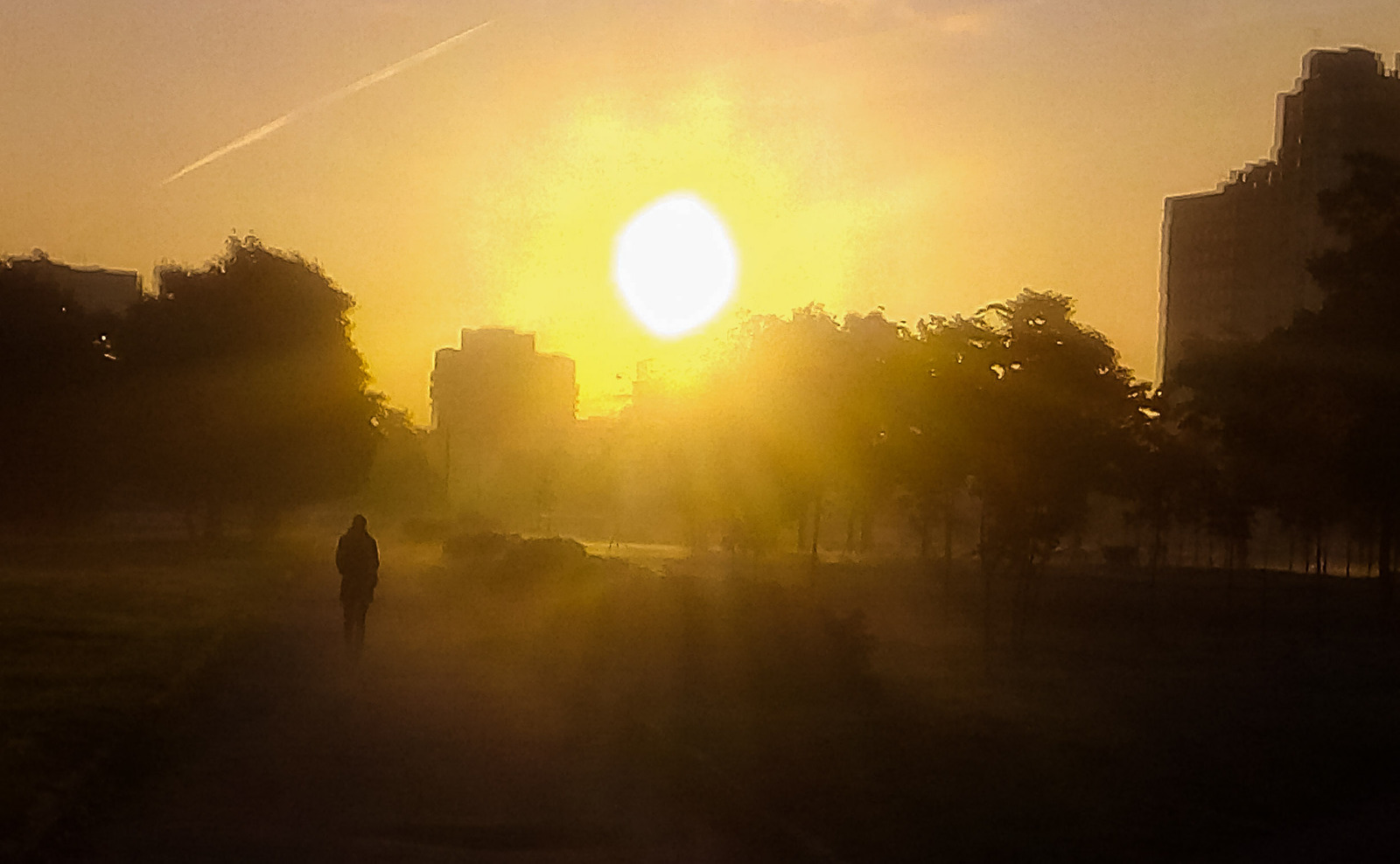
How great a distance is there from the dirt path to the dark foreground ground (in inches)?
1.7

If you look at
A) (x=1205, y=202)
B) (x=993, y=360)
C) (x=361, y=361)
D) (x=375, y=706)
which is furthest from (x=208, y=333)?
(x=1205, y=202)

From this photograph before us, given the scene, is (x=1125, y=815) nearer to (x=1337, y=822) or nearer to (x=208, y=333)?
(x=1337, y=822)

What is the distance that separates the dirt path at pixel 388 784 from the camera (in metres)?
10.2

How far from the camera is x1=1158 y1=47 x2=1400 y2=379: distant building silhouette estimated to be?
5782 inches

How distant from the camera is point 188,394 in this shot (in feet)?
183

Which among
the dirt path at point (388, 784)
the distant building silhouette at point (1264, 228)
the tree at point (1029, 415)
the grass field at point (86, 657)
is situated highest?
the distant building silhouette at point (1264, 228)

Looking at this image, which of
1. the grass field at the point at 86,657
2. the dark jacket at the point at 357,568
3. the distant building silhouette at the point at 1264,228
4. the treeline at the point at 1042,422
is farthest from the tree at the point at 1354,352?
the distant building silhouette at the point at 1264,228

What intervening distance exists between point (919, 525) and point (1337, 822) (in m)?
60.8

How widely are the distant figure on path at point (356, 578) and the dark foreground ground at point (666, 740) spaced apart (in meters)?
0.44

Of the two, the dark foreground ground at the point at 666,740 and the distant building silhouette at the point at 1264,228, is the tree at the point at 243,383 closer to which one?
the dark foreground ground at the point at 666,740

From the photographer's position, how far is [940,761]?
13578 mm

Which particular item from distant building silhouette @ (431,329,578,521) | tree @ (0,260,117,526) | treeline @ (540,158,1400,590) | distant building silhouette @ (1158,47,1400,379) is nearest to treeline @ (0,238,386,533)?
tree @ (0,260,117,526)

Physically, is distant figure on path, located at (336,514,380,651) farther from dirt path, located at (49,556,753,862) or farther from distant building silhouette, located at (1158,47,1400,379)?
distant building silhouette, located at (1158,47,1400,379)

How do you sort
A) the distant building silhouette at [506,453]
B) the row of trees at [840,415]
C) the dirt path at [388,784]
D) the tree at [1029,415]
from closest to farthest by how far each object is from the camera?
the dirt path at [388,784] < the row of trees at [840,415] < the tree at [1029,415] < the distant building silhouette at [506,453]
